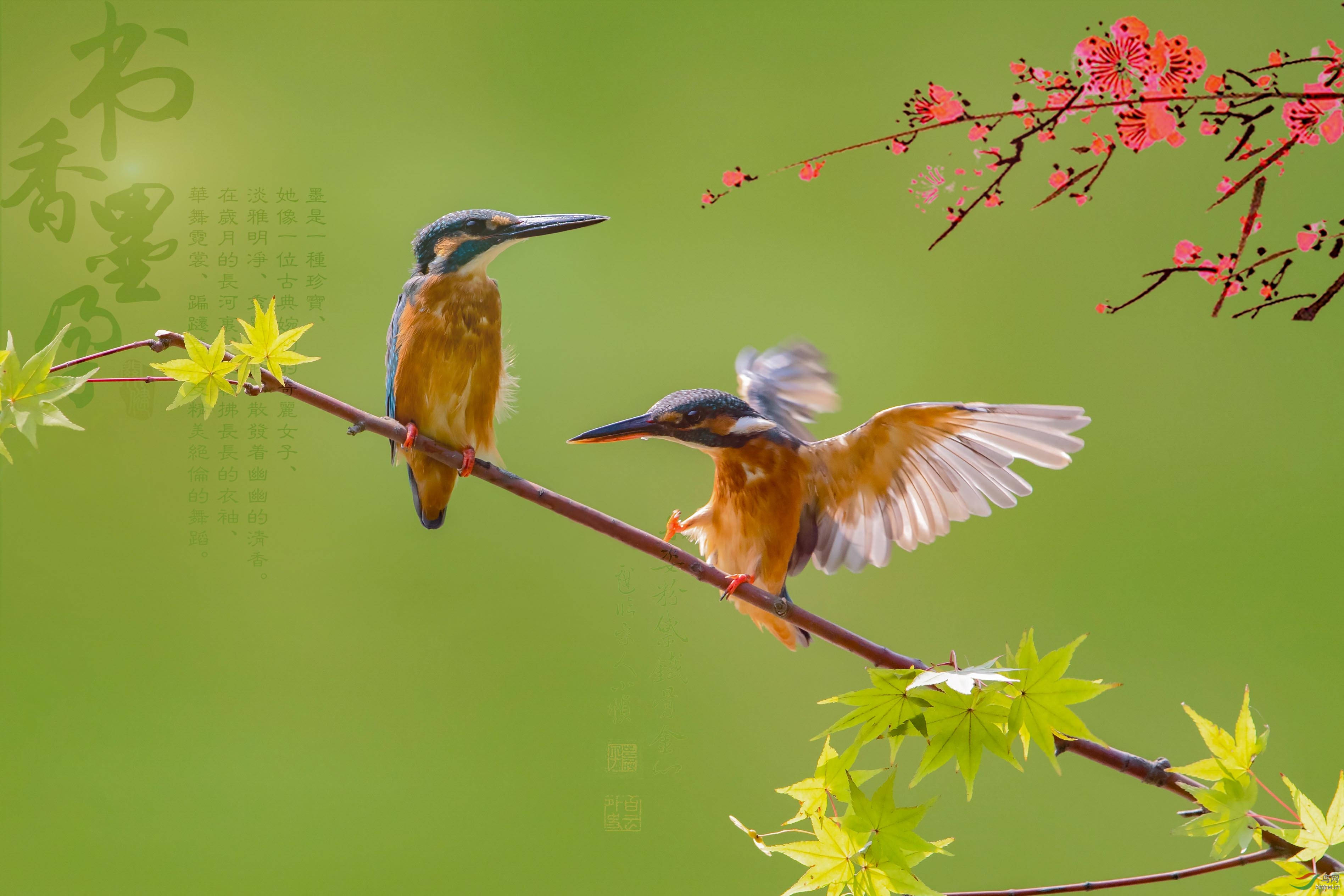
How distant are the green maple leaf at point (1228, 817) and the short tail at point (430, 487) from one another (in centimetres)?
109

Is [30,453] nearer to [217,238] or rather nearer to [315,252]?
[217,238]

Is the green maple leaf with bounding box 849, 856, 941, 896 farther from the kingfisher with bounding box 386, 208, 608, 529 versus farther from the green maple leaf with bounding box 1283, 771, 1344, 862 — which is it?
the kingfisher with bounding box 386, 208, 608, 529

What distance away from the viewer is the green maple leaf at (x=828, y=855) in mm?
972

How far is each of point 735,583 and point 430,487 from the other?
1.98 ft

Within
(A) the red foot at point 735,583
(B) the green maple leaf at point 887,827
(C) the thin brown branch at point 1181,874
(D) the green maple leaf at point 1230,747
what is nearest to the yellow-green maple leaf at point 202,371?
(A) the red foot at point 735,583

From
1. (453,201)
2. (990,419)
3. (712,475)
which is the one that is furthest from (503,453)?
(990,419)

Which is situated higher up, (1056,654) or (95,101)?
(95,101)

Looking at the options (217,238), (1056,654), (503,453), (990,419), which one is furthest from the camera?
(217,238)

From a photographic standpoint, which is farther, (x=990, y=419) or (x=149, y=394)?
(x=149, y=394)

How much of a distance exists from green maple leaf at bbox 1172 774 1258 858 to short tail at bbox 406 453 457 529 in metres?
1.09

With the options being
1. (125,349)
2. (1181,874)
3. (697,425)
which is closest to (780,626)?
(697,425)

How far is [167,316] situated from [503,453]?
73 cm

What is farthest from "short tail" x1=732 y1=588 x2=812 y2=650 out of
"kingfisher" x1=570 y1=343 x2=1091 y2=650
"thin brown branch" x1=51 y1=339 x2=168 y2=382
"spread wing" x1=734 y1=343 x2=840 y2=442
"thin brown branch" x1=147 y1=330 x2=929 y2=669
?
"thin brown branch" x1=51 y1=339 x2=168 y2=382

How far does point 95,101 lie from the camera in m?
1.68
